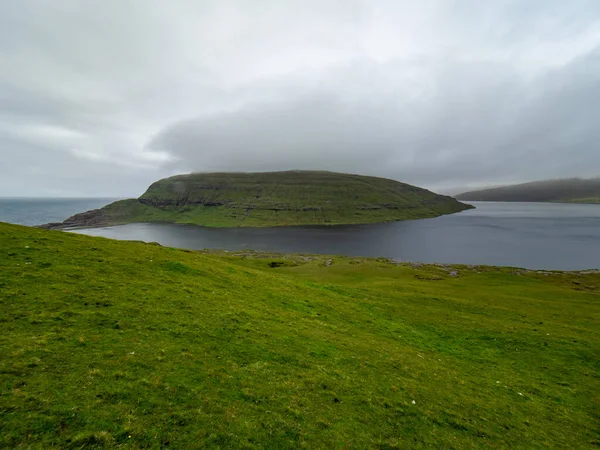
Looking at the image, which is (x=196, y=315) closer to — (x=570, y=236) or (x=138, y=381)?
(x=138, y=381)

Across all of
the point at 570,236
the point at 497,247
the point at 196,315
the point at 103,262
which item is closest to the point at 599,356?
the point at 196,315

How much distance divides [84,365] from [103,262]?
13668 mm

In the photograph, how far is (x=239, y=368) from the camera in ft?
42.6

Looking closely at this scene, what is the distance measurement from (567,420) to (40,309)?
29.1 meters

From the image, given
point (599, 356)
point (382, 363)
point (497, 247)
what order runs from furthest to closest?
point (497, 247) → point (599, 356) → point (382, 363)

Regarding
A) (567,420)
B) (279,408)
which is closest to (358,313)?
(567,420)

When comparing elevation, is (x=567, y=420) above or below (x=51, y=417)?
below

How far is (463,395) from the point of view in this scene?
1511 centimetres

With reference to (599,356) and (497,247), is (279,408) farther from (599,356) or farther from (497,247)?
(497,247)

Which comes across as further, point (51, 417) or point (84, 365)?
point (84, 365)

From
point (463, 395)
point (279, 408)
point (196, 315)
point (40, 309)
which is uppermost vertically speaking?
point (40, 309)

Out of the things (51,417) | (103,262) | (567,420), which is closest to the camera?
(51,417)

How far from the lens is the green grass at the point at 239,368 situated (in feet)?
29.5

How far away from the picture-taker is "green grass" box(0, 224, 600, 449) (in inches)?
354
